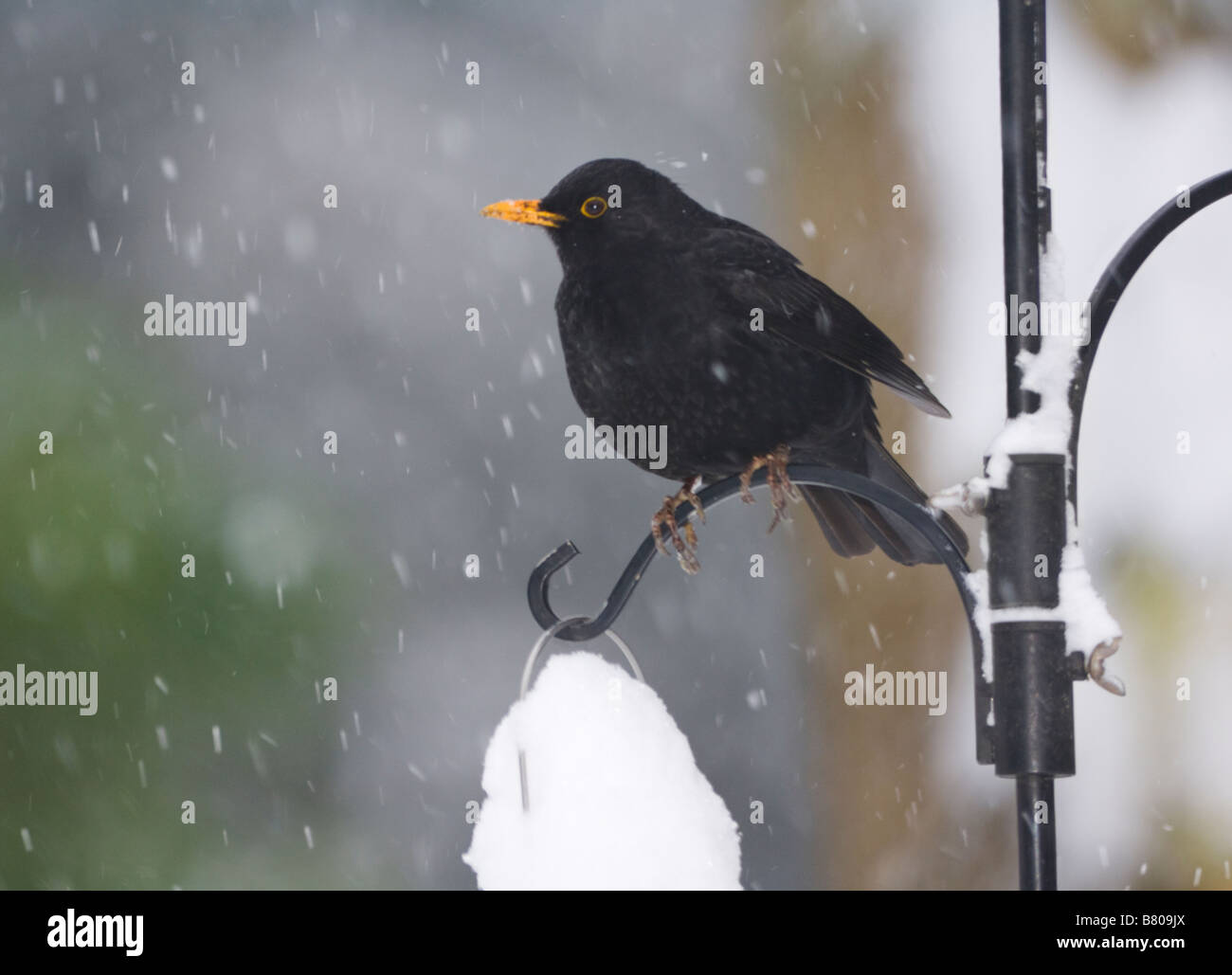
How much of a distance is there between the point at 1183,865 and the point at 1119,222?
9.87ft

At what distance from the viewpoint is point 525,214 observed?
11.1 feet

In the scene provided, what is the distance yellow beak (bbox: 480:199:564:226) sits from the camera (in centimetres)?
329

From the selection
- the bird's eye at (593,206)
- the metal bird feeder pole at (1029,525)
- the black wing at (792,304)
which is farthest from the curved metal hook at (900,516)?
the bird's eye at (593,206)

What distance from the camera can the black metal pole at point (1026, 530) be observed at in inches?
73.5

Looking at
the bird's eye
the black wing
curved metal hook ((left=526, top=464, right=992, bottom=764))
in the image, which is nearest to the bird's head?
the bird's eye

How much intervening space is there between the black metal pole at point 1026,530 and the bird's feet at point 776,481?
71cm

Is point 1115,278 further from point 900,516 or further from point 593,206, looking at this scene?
point 593,206

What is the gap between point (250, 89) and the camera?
9.83 metres

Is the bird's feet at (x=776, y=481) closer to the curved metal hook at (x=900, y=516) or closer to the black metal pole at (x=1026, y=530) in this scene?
the curved metal hook at (x=900, y=516)

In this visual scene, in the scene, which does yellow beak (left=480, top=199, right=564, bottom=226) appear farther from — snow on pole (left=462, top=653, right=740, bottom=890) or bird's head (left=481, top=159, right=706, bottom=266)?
snow on pole (left=462, top=653, right=740, bottom=890)

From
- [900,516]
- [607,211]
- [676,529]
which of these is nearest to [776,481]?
[676,529]

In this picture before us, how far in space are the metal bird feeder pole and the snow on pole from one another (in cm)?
39

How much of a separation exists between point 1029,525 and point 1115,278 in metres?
0.39

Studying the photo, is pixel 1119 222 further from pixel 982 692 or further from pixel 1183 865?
Result: pixel 982 692
